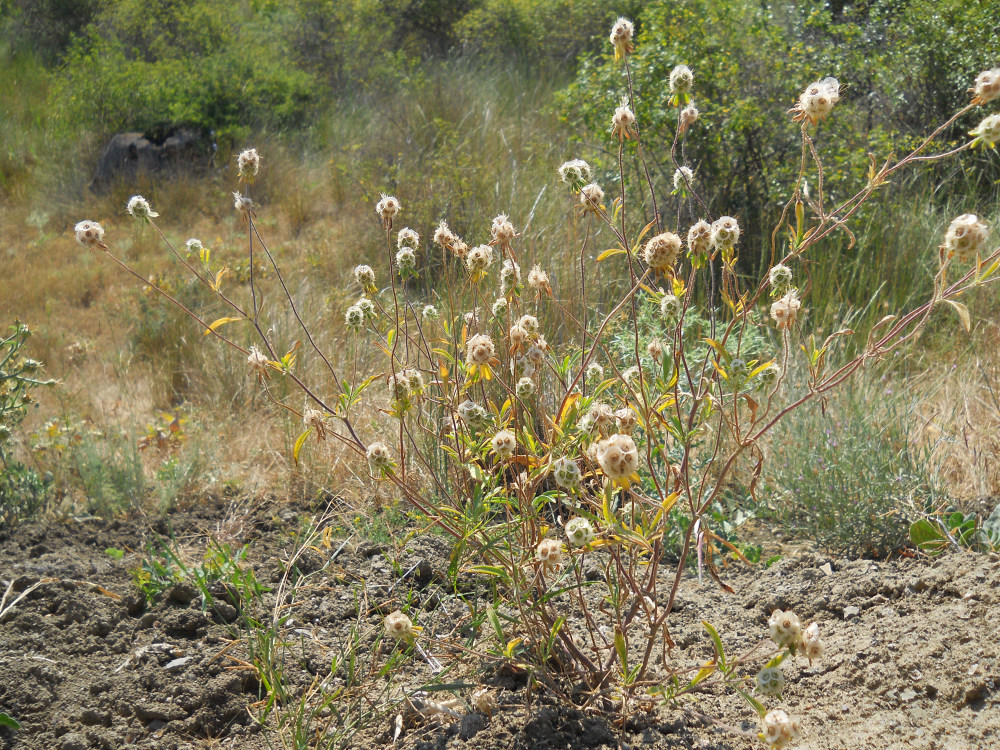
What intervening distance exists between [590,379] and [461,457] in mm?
436

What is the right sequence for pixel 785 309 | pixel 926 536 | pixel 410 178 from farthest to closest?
pixel 410 178 → pixel 926 536 → pixel 785 309

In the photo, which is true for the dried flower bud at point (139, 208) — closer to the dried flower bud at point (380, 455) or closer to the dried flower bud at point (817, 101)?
the dried flower bud at point (380, 455)

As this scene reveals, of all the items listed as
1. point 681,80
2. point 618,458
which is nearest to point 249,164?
point 681,80

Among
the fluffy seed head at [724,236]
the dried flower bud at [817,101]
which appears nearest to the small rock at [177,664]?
the fluffy seed head at [724,236]

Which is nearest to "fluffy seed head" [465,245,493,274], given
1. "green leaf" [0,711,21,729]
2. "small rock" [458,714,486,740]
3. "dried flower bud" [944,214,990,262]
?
"dried flower bud" [944,214,990,262]

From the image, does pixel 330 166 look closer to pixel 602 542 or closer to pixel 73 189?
pixel 73 189

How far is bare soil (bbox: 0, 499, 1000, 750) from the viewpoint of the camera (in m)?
1.53

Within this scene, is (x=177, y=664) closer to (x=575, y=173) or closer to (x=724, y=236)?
(x=575, y=173)

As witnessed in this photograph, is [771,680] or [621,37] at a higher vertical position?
[621,37]

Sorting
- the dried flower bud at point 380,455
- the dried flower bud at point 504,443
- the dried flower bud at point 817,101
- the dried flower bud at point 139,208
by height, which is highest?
the dried flower bud at point 139,208

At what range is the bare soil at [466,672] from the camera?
1.53 m

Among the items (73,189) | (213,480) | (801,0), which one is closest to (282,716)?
(213,480)

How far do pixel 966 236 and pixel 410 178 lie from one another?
5.09m

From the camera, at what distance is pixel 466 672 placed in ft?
5.70
